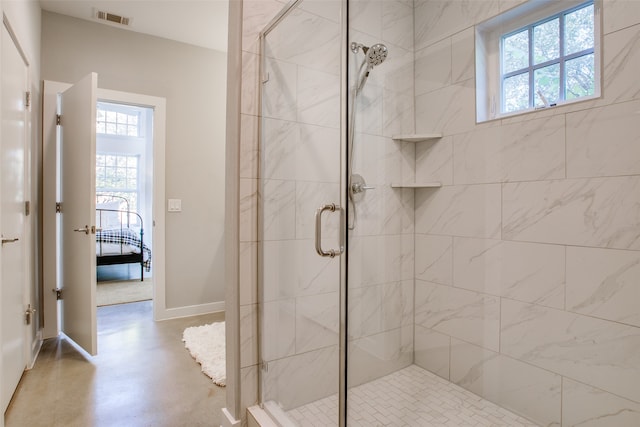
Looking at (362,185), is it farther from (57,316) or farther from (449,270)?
(57,316)

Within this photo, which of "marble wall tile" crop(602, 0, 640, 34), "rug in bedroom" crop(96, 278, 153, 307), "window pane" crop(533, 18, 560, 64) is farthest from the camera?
"rug in bedroom" crop(96, 278, 153, 307)

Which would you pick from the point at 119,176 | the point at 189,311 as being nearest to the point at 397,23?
the point at 189,311

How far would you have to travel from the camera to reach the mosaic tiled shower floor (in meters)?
1.37

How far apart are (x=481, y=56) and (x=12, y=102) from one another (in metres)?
2.47

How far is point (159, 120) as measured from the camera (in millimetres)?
3369

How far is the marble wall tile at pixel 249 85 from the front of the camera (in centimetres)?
166

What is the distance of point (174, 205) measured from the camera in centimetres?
345

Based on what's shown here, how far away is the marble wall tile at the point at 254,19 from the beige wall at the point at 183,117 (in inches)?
82.0

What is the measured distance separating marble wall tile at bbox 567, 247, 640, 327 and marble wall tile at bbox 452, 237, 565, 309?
0.04m

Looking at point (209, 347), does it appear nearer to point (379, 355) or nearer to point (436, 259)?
point (379, 355)

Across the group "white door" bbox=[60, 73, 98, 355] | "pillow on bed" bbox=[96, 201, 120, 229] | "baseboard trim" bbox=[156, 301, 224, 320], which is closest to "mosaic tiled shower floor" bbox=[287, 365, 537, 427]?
"white door" bbox=[60, 73, 98, 355]

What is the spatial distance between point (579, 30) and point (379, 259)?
3.83ft

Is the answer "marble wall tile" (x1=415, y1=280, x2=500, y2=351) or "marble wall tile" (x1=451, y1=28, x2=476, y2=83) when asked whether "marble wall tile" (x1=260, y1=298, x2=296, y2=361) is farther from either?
"marble wall tile" (x1=451, y1=28, x2=476, y2=83)

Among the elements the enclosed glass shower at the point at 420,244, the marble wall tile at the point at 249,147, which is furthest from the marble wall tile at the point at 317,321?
the marble wall tile at the point at 249,147
